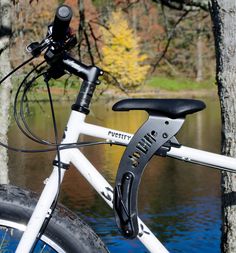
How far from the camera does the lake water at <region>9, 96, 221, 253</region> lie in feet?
27.6

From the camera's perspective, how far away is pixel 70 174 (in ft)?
39.3

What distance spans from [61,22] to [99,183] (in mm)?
639

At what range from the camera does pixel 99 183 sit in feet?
8.25

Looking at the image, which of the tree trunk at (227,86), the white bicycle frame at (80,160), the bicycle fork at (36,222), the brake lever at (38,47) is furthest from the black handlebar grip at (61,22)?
the tree trunk at (227,86)

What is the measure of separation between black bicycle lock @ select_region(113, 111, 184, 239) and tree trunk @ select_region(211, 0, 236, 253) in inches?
41.1

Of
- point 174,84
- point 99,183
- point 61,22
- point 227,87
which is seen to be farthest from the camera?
point 174,84

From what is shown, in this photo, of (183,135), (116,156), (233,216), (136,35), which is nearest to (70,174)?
(116,156)

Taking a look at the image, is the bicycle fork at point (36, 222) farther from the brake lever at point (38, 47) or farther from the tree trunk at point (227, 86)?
the tree trunk at point (227, 86)

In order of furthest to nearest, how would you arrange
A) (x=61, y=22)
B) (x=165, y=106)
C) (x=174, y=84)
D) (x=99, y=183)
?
(x=174, y=84)
(x=99, y=183)
(x=165, y=106)
(x=61, y=22)

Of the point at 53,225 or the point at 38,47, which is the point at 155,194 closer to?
the point at 53,225

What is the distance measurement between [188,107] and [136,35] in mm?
36172

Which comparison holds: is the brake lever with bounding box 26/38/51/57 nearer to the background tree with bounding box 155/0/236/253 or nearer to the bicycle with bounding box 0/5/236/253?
the bicycle with bounding box 0/5/236/253

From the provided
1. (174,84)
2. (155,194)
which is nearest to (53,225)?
(155,194)

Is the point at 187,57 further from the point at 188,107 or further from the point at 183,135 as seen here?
the point at 188,107
